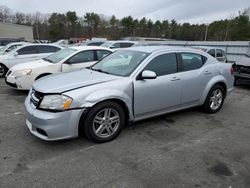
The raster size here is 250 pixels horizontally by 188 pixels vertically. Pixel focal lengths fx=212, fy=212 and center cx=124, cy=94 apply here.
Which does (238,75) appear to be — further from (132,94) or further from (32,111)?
(32,111)

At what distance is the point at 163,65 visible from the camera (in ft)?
13.1

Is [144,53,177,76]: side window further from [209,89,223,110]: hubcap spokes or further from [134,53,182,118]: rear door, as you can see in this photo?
[209,89,223,110]: hubcap spokes

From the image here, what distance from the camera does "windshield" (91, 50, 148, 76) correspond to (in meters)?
3.76

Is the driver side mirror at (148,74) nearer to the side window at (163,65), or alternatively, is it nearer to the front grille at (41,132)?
the side window at (163,65)

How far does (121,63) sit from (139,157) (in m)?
1.85

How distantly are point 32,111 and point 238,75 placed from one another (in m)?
7.21

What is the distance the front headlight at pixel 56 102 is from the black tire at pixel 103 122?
1.16 ft

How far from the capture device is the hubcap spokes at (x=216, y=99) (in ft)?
15.8

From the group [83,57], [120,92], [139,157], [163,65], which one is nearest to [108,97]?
[120,92]

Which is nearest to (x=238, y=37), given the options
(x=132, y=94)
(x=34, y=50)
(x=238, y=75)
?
(x=238, y=75)

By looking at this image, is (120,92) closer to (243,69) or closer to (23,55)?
(243,69)

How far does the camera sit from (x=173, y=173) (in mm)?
2686

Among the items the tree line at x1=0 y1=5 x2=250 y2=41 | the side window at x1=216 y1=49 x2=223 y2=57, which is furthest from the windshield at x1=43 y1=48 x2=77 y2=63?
the tree line at x1=0 y1=5 x2=250 y2=41

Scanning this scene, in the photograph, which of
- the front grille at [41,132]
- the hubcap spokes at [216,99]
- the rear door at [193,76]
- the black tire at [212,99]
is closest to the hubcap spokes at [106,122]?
the front grille at [41,132]
